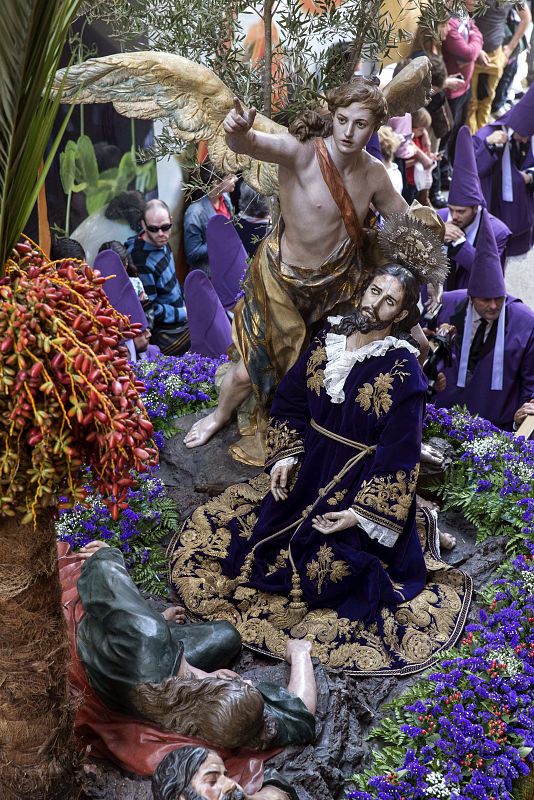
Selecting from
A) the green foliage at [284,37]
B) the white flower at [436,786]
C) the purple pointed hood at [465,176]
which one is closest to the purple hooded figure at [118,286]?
the green foliage at [284,37]

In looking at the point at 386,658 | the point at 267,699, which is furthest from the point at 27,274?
the point at 386,658

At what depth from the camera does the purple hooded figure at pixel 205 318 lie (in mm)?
5254

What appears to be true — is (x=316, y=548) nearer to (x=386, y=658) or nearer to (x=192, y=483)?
(x=386, y=658)

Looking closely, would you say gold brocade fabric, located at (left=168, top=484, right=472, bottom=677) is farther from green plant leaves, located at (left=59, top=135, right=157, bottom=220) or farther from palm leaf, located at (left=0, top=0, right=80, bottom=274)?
green plant leaves, located at (left=59, top=135, right=157, bottom=220)

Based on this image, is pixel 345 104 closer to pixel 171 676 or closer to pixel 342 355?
pixel 342 355

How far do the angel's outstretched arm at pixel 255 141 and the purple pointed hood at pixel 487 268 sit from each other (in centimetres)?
179

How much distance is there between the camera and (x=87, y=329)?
6.41ft

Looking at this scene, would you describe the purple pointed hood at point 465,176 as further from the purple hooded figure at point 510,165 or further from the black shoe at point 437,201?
the black shoe at point 437,201

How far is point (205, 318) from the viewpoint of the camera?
548cm

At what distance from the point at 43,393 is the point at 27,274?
269 millimetres

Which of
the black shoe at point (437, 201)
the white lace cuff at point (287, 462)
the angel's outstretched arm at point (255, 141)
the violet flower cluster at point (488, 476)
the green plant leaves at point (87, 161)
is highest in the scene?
the angel's outstretched arm at point (255, 141)

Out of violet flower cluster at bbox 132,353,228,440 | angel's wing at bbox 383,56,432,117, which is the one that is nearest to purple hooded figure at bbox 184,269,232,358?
violet flower cluster at bbox 132,353,228,440

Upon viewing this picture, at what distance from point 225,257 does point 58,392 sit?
419 cm

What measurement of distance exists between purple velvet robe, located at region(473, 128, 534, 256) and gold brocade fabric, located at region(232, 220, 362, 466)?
477 cm
